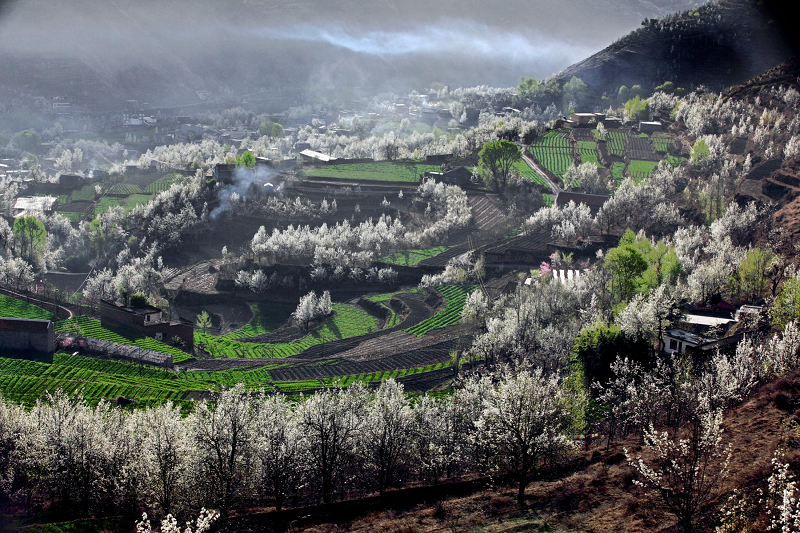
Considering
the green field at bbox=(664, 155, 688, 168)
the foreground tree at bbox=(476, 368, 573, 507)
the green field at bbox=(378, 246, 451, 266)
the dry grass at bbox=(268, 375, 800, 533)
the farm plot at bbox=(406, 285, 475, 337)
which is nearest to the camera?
the dry grass at bbox=(268, 375, 800, 533)

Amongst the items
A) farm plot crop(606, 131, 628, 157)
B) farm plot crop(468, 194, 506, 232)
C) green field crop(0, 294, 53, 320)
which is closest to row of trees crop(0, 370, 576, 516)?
green field crop(0, 294, 53, 320)

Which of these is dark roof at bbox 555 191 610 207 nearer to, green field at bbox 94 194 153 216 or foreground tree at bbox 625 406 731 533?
green field at bbox 94 194 153 216

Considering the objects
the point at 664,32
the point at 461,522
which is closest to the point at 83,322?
the point at 461,522

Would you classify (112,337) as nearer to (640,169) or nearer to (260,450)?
(260,450)

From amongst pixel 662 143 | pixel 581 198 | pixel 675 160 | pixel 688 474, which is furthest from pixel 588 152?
pixel 688 474

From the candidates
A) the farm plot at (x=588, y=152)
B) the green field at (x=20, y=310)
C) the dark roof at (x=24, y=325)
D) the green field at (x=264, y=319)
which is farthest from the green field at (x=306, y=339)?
the farm plot at (x=588, y=152)

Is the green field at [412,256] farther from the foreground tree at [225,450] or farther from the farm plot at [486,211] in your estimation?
the foreground tree at [225,450]
